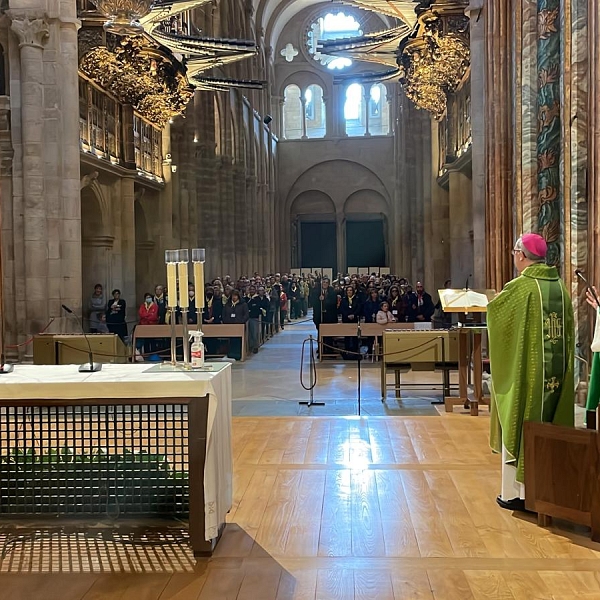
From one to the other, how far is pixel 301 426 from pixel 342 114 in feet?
119

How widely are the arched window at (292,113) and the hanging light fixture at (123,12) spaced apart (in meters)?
31.2

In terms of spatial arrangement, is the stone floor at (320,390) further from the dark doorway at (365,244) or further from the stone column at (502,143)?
the dark doorway at (365,244)

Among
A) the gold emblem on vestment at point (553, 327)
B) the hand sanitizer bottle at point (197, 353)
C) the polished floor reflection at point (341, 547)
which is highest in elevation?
the gold emblem on vestment at point (553, 327)

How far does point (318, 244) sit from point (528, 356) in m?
37.7

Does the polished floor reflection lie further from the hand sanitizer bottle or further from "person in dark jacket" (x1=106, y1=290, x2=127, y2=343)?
"person in dark jacket" (x1=106, y1=290, x2=127, y2=343)

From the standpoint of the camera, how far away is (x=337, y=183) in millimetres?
42000

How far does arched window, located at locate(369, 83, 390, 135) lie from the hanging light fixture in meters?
31.1

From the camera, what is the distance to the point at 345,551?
4.36 metres

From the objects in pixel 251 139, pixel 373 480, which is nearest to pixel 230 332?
pixel 373 480

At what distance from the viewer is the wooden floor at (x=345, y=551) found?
3.86 meters

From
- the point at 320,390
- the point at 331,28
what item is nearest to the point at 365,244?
the point at 331,28

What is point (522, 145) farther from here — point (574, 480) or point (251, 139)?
point (251, 139)

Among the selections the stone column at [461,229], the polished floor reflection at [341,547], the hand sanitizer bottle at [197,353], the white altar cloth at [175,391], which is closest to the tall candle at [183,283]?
the hand sanitizer bottle at [197,353]

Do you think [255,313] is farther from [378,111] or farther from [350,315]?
[378,111]
